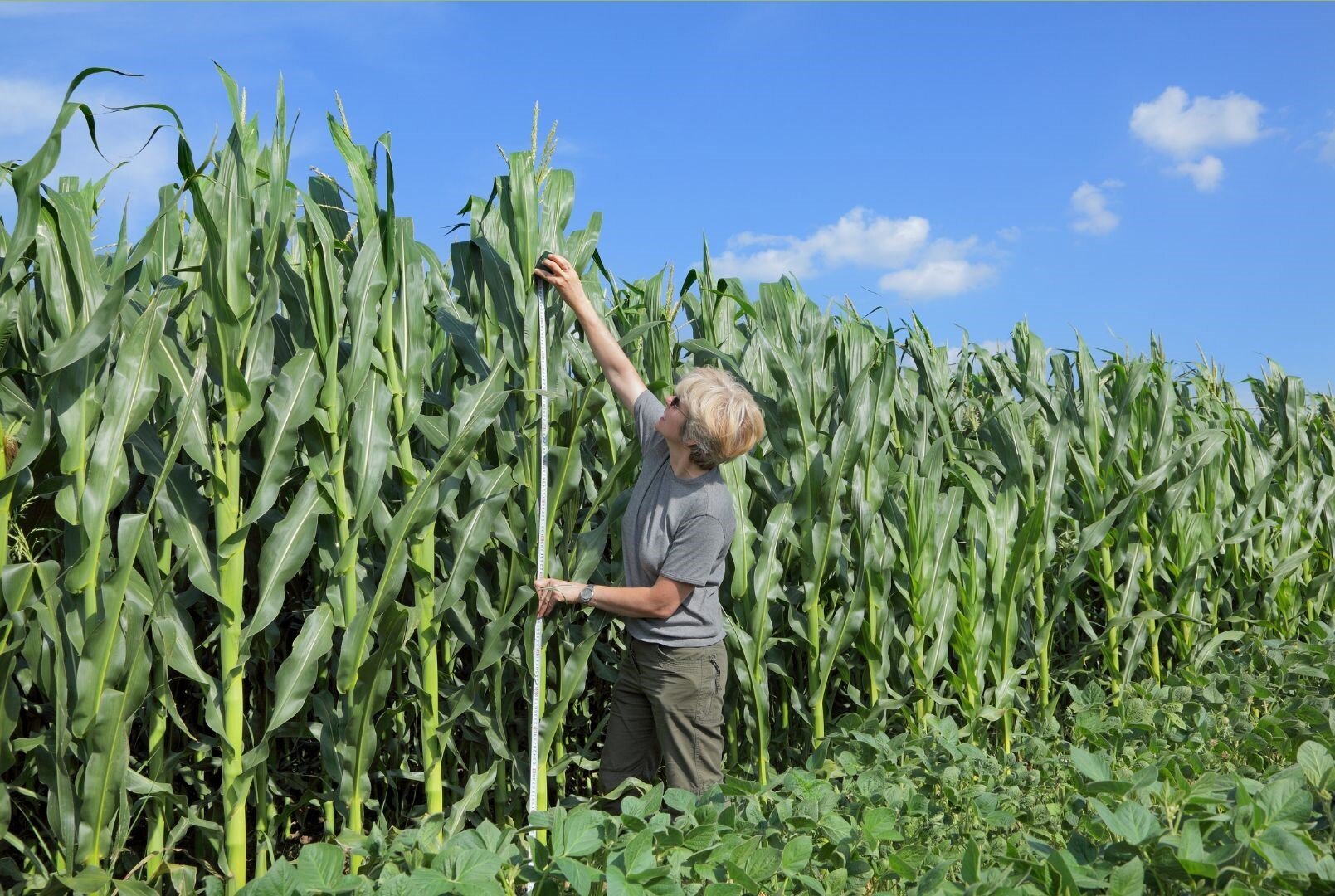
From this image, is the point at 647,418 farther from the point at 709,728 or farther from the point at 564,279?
the point at 709,728

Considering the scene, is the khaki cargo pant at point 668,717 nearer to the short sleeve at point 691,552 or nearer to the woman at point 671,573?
the woman at point 671,573

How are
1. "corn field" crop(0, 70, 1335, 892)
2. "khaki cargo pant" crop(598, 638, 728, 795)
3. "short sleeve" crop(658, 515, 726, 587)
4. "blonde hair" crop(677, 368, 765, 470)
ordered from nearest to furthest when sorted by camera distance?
"corn field" crop(0, 70, 1335, 892) → "blonde hair" crop(677, 368, 765, 470) → "short sleeve" crop(658, 515, 726, 587) → "khaki cargo pant" crop(598, 638, 728, 795)

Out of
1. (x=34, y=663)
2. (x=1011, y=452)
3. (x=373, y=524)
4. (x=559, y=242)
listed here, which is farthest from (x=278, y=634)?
(x=1011, y=452)

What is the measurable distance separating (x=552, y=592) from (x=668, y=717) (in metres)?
0.55

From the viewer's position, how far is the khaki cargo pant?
3129 mm

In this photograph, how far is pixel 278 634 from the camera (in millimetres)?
3020

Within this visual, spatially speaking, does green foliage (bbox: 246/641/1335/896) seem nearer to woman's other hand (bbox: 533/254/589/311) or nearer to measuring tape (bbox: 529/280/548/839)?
measuring tape (bbox: 529/280/548/839)

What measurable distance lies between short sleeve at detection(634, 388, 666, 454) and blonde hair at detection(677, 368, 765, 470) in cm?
19

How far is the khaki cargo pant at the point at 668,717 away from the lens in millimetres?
3129

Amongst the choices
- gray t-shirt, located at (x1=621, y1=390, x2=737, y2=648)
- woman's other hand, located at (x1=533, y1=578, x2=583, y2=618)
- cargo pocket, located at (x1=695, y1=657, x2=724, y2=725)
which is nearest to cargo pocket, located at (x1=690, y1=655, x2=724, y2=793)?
cargo pocket, located at (x1=695, y1=657, x2=724, y2=725)

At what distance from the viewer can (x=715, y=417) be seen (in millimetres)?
2857

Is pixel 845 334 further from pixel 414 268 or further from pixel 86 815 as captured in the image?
pixel 86 815

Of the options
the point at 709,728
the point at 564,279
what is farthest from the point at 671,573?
the point at 564,279

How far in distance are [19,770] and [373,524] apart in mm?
1432
